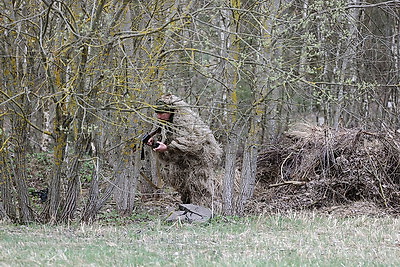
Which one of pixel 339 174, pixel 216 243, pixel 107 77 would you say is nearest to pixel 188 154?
pixel 107 77

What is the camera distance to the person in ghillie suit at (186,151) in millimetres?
10188

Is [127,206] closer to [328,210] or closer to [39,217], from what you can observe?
[39,217]

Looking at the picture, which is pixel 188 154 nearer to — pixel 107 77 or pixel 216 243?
pixel 107 77

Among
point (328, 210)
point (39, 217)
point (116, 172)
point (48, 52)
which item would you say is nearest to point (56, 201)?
point (39, 217)

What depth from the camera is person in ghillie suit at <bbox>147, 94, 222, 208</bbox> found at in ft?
33.4

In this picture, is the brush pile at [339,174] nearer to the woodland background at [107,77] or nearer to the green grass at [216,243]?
the woodland background at [107,77]

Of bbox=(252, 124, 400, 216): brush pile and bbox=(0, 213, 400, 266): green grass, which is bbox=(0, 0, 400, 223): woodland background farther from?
bbox=(252, 124, 400, 216): brush pile

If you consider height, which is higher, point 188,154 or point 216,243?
point 188,154

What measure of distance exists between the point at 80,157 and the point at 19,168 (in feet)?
3.93

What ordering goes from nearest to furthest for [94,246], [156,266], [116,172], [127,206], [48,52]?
[156,266] → [94,246] → [48,52] → [116,172] → [127,206]

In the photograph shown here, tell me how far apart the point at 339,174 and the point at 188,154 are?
13.6ft

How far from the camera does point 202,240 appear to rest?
303 inches

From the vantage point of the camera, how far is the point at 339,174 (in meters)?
12.7

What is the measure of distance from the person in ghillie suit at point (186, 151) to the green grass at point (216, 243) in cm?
110
